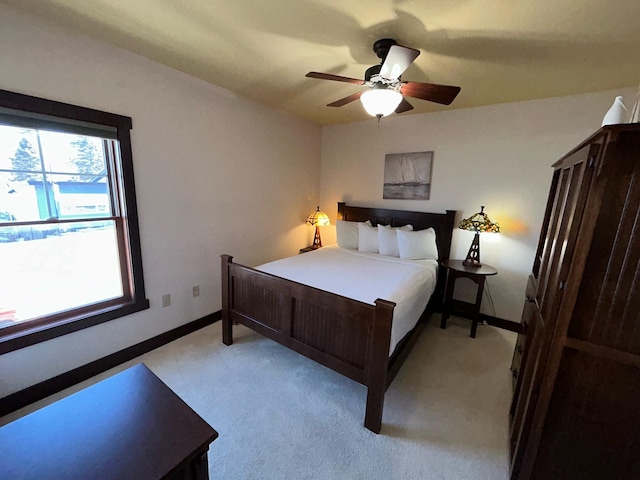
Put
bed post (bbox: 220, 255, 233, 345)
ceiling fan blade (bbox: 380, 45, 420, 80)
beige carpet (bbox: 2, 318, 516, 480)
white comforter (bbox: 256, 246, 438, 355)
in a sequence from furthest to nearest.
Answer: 1. bed post (bbox: 220, 255, 233, 345)
2. white comforter (bbox: 256, 246, 438, 355)
3. beige carpet (bbox: 2, 318, 516, 480)
4. ceiling fan blade (bbox: 380, 45, 420, 80)

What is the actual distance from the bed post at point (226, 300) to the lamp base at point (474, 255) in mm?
2475

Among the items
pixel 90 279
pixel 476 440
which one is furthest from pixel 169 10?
pixel 476 440

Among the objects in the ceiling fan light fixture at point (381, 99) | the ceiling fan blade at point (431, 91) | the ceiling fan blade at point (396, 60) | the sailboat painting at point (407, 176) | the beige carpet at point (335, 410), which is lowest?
the beige carpet at point (335, 410)

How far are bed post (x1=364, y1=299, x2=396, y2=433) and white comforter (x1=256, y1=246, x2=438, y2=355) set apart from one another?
0.47 feet

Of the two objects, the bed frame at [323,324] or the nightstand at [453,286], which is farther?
the nightstand at [453,286]

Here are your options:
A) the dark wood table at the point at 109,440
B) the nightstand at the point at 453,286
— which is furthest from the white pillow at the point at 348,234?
the dark wood table at the point at 109,440

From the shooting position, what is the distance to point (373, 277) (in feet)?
7.83

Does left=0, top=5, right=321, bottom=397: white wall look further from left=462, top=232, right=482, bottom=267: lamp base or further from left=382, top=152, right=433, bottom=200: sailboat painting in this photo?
left=462, top=232, right=482, bottom=267: lamp base

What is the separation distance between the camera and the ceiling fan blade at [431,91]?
1.69 meters

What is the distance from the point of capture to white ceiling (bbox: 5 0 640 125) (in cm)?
141

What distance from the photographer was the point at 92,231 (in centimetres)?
205

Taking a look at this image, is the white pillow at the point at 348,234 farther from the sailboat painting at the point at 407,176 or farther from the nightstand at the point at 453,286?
the nightstand at the point at 453,286

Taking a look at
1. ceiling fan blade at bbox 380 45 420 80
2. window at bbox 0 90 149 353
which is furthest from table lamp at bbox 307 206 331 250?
ceiling fan blade at bbox 380 45 420 80

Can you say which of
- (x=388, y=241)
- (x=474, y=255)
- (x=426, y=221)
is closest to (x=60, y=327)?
(x=388, y=241)
